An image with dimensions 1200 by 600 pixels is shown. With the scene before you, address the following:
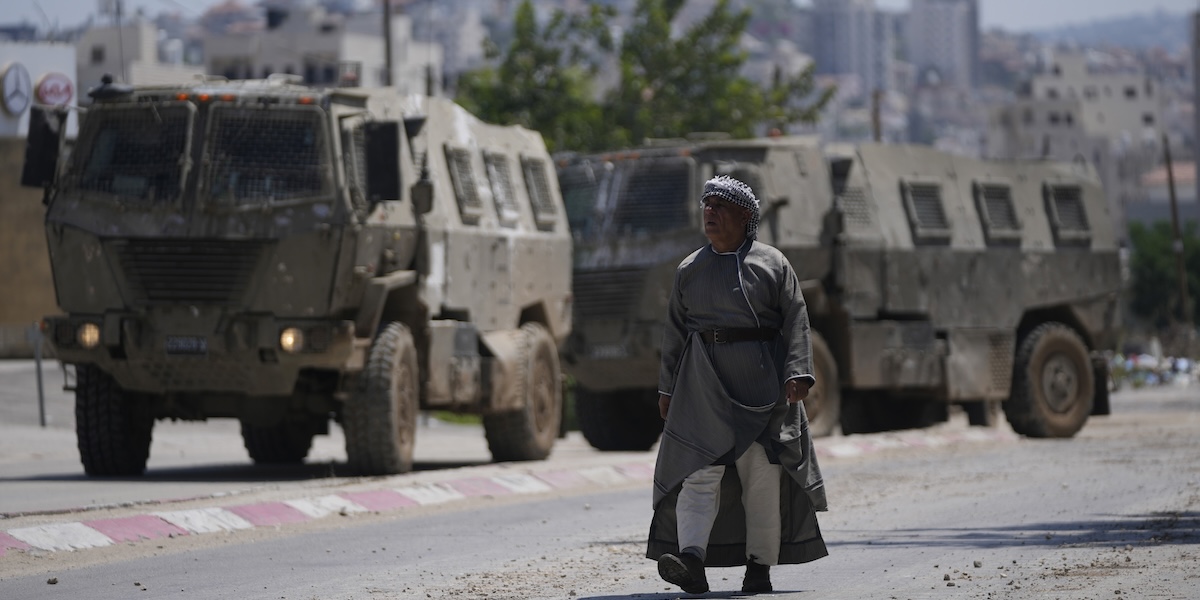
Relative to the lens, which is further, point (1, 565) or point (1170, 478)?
point (1170, 478)

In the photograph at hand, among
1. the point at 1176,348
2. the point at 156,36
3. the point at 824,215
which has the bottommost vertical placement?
the point at 1176,348

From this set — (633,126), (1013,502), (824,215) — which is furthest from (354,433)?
(633,126)

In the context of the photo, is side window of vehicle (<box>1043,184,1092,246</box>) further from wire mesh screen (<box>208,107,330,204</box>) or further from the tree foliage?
the tree foliage

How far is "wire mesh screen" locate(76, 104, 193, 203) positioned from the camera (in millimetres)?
15609

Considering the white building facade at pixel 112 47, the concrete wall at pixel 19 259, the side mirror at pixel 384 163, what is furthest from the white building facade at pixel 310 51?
the side mirror at pixel 384 163

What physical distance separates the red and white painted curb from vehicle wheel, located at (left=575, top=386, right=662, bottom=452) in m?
2.90

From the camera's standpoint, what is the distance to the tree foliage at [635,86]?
169 ft

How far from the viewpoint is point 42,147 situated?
1573 centimetres

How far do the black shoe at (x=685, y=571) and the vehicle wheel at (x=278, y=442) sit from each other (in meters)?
10.5

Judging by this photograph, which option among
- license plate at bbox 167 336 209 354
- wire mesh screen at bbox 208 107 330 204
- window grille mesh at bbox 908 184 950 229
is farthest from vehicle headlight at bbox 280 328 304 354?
window grille mesh at bbox 908 184 950 229

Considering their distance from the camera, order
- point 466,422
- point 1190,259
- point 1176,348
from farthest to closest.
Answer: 1. point 1190,259
2. point 1176,348
3. point 466,422

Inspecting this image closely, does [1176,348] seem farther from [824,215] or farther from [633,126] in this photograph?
[824,215]

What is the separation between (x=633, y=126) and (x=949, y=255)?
3036 centimetres

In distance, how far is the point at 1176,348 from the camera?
61.9m
